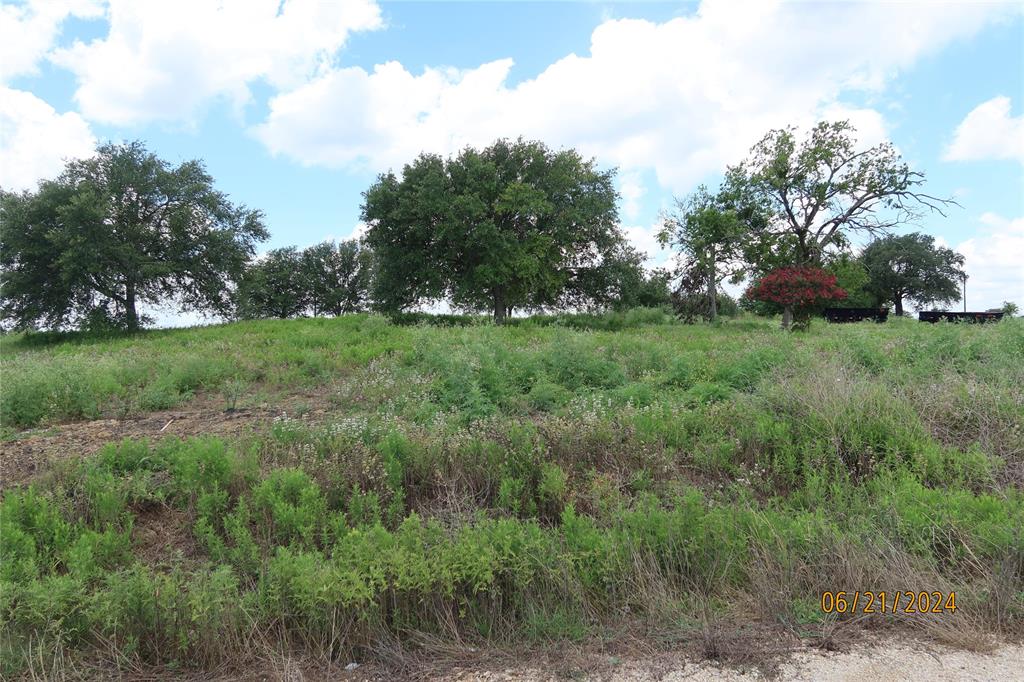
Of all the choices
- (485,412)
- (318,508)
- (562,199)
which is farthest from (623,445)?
(562,199)

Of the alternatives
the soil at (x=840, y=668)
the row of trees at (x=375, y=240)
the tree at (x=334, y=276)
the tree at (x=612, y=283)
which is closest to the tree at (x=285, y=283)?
the tree at (x=334, y=276)

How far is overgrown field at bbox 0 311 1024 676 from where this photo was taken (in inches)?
133

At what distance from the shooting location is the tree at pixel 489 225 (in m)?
23.8

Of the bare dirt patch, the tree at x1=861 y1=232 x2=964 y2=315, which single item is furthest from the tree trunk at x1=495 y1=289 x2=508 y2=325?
the tree at x1=861 y1=232 x2=964 y2=315

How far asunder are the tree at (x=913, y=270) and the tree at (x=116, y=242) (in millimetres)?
53577

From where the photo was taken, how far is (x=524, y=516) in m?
4.92

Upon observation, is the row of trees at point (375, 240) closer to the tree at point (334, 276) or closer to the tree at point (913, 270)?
the tree at point (334, 276)

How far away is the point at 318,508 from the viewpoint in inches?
181

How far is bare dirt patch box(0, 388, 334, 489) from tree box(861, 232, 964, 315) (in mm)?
57698

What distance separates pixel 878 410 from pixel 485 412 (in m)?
4.13

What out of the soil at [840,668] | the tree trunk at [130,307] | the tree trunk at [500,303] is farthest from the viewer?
the tree trunk at [500,303]

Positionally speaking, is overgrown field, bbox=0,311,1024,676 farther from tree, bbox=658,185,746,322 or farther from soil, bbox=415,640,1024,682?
tree, bbox=658,185,746,322
